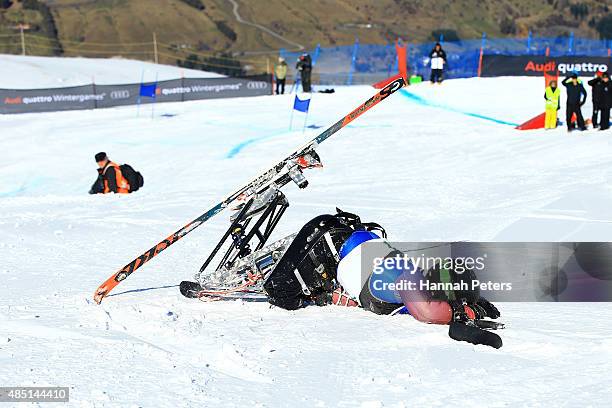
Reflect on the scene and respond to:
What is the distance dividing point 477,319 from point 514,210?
5.88 metres

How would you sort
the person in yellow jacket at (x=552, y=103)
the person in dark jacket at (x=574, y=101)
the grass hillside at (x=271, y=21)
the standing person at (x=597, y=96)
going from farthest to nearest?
the grass hillside at (x=271, y=21), the person in yellow jacket at (x=552, y=103), the person in dark jacket at (x=574, y=101), the standing person at (x=597, y=96)

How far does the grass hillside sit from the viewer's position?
7344cm

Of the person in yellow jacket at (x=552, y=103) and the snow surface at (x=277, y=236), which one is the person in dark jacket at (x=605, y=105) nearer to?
the snow surface at (x=277, y=236)

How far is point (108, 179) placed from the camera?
43.6ft

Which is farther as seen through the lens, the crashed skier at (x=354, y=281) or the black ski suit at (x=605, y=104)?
the black ski suit at (x=605, y=104)

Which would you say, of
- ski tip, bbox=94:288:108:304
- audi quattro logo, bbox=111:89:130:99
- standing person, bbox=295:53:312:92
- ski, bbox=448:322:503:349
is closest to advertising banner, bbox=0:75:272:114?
audi quattro logo, bbox=111:89:130:99

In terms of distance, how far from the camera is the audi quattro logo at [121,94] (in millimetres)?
28266

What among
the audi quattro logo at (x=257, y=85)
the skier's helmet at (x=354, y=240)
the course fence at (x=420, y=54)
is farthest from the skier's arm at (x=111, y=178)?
the course fence at (x=420, y=54)

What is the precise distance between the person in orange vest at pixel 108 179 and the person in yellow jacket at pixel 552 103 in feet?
32.9

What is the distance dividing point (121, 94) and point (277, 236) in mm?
20064

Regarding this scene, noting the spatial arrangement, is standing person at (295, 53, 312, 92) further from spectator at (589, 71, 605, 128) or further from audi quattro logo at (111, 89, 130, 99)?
spectator at (589, 71, 605, 128)

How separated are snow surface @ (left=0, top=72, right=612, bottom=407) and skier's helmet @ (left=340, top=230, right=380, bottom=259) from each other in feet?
1.53

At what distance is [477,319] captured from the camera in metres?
5.25

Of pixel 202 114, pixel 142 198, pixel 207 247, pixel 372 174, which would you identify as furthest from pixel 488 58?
pixel 207 247
